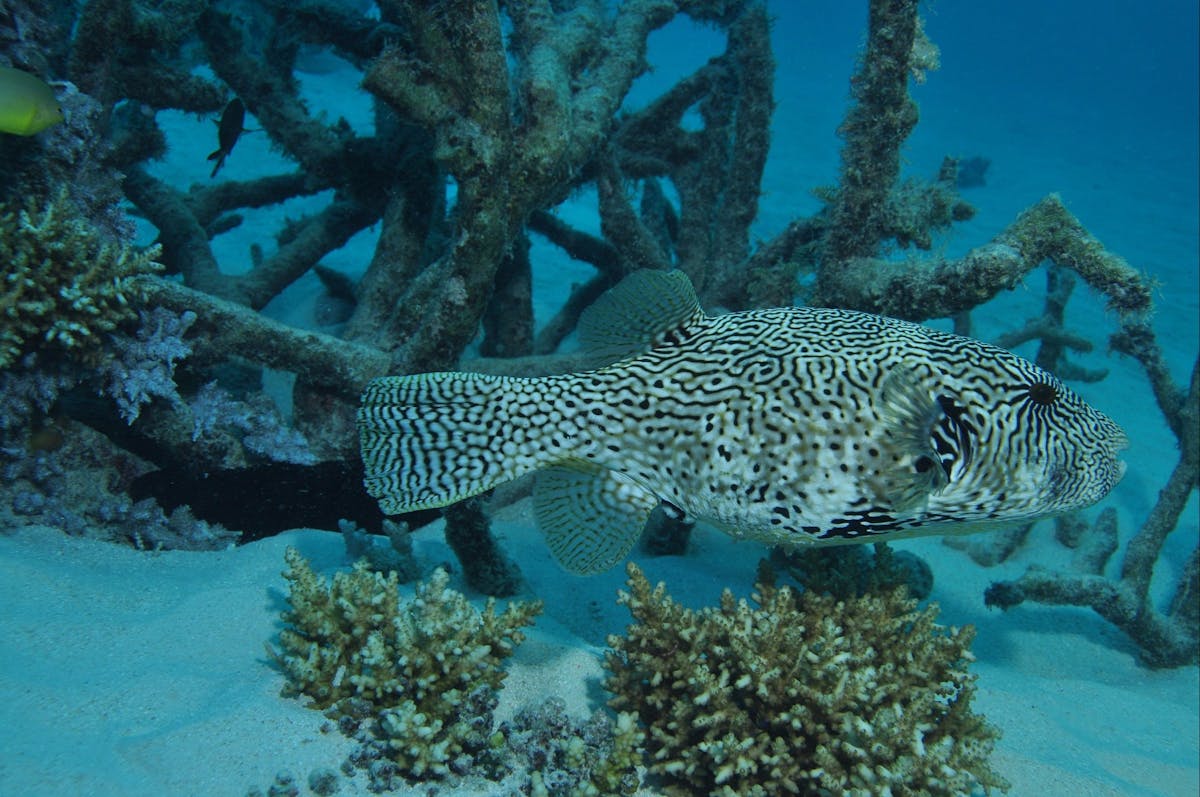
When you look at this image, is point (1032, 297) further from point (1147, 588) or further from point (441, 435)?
point (441, 435)

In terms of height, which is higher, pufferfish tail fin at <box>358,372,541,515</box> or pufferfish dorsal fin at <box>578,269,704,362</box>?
pufferfish dorsal fin at <box>578,269,704,362</box>

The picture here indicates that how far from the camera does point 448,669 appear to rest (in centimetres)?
316

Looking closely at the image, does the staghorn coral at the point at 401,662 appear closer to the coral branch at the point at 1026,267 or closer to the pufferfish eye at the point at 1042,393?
the pufferfish eye at the point at 1042,393

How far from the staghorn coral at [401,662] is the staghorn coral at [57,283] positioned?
2.06 meters

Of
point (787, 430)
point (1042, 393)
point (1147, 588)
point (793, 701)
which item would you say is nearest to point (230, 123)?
point (787, 430)

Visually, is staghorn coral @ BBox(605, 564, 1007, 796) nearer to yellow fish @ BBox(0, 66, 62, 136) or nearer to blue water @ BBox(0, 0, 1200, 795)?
blue water @ BBox(0, 0, 1200, 795)

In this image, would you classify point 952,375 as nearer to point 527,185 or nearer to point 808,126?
point 527,185

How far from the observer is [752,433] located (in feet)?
9.49

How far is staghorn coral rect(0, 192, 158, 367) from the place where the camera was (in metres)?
3.82

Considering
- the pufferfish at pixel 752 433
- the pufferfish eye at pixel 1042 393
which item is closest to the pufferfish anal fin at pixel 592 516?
the pufferfish at pixel 752 433

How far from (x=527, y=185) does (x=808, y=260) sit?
2.59 meters

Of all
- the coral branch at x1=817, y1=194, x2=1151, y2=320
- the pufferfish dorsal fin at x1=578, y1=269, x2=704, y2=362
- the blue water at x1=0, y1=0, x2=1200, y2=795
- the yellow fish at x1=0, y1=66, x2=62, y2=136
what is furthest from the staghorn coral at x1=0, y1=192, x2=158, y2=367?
the coral branch at x1=817, y1=194, x2=1151, y2=320

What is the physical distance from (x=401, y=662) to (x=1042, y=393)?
3.16 m

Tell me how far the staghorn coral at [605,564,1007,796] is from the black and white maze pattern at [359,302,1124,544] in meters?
0.60
